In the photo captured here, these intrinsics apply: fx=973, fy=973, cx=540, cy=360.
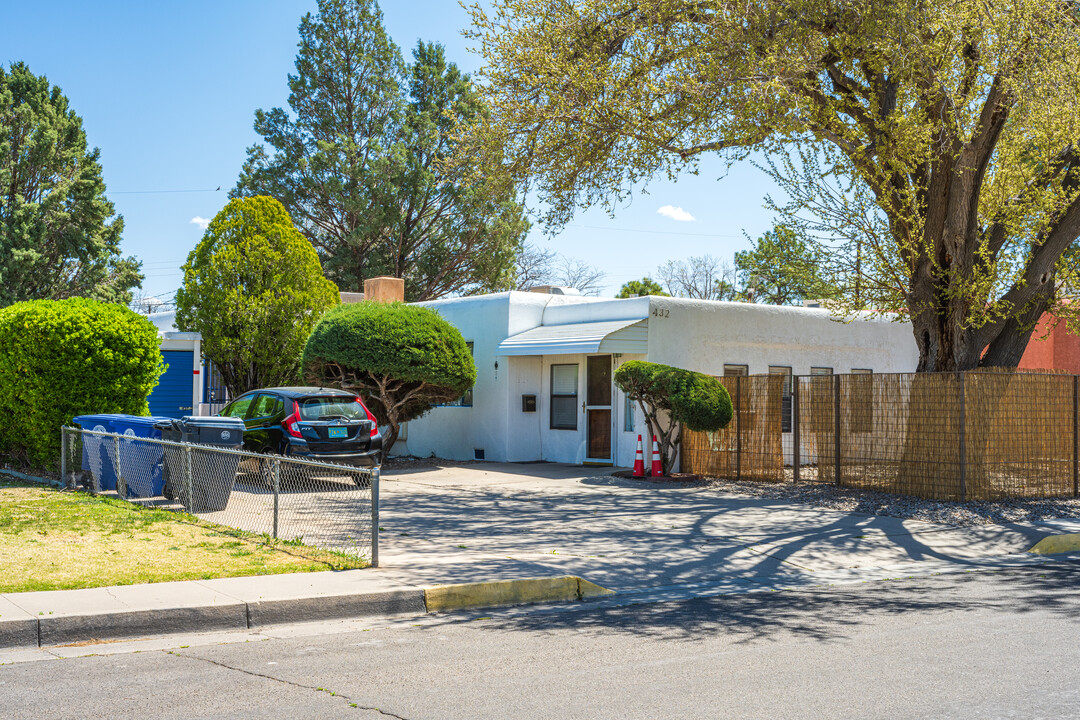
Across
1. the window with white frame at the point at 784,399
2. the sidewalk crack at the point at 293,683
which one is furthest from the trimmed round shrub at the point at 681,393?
the sidewalk crack at the point at 293,683

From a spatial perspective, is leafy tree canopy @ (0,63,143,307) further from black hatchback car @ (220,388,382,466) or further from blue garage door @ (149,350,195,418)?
black hatchback car @ (220,388,382,466)

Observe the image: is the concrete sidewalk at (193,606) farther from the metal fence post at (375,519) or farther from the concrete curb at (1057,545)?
the concrete curb at (1057,545)

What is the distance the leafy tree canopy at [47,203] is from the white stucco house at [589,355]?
638 inches

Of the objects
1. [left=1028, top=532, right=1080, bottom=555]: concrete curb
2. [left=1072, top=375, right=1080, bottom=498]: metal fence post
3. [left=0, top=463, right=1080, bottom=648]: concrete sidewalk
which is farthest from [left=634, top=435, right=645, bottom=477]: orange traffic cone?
[left=1028, top=532, right=1080, bottom=555]: concrete curb

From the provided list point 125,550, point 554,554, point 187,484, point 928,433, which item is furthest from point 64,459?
point 928,433

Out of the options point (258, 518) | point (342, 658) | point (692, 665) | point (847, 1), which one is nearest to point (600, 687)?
point (692, 665)

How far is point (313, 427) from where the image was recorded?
583 inches

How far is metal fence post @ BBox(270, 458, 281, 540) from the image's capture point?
957 centimetres

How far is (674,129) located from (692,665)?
10.5m

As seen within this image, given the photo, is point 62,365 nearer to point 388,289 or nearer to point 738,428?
point 388,289

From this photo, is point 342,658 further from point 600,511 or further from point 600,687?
point 600,511

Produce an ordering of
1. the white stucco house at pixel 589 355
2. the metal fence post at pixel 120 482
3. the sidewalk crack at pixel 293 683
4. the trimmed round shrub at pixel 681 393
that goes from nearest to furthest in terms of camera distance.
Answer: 1. the sidewalk crack at pixel 293 683
2. the metal fence post at pixel 120 482
3. the trimmed round shrub at pixel 681 393
4. the white stucco house at pixel 589 355

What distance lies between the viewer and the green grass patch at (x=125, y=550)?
804 cm

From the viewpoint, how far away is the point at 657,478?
16859mm
